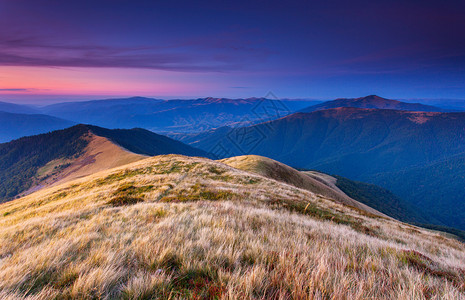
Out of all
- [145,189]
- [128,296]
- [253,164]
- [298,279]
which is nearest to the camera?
[128,296]

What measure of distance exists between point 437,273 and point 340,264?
2263 millimetres

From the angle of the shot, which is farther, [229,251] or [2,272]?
[229,251]

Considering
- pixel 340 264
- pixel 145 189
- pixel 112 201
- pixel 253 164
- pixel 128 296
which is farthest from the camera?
pixel 253 164

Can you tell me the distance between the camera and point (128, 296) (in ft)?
6.50

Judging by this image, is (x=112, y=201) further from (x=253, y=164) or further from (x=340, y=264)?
(x=253, y=164)

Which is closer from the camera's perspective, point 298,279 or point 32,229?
point 298,279

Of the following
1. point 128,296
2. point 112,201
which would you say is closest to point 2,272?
point 128,296

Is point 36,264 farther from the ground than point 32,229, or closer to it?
farther from the ground

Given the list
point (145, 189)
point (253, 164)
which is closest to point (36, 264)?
point (145, 189)

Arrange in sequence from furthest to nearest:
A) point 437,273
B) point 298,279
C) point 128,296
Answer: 1. point 437,273
2. point 298,279
3. point 128,296

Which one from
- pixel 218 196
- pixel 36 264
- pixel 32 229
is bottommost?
pixel 218 196

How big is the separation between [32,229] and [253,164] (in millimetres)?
38724

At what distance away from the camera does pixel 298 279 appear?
2.12 metres

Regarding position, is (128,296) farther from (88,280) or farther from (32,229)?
(32,229)
